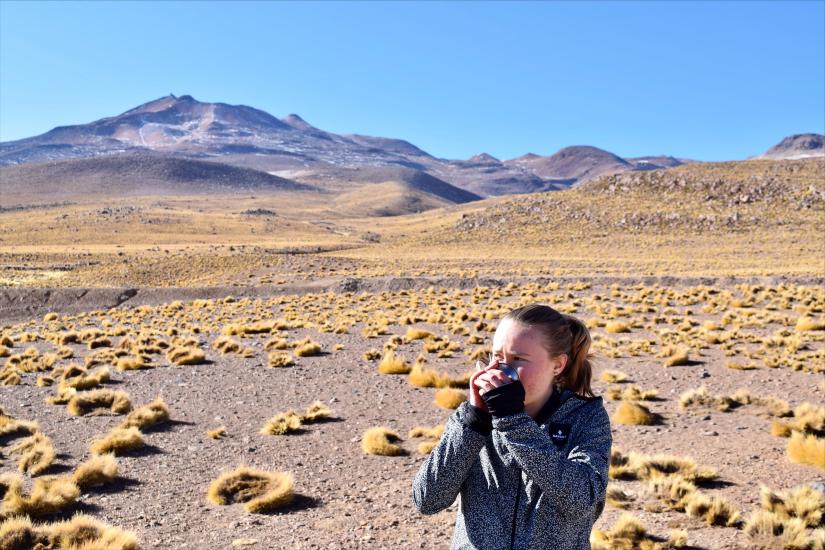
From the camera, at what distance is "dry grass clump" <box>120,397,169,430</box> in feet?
29.3

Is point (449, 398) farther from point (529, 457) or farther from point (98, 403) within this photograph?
point (529, 457)

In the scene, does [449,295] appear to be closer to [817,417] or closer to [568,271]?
[568,271]

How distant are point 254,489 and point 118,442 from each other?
8.94 feet

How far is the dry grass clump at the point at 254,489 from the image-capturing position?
235 inches

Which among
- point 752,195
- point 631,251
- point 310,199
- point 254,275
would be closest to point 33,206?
point 310,199

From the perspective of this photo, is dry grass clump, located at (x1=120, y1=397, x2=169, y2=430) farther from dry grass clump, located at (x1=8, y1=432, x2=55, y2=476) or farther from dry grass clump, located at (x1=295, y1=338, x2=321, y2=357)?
dry grass clump, located at (x1=295, y1=338, x2=321, y2=357)

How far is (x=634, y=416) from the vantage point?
342 inches

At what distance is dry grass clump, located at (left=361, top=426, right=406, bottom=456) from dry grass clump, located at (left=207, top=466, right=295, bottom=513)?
4.70ft

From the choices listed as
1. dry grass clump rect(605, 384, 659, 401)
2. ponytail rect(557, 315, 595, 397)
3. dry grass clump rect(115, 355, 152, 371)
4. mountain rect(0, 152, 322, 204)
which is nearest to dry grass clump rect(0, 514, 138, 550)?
ponytail rect(557, 315, 595, 397)

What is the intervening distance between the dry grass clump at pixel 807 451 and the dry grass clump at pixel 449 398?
463 cm

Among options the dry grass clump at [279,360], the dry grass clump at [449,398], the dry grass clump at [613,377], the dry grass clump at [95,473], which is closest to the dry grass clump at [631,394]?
the dry grass clump at [613,377]

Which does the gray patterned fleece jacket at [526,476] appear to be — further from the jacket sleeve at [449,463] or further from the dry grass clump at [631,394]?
the dry grass clump at [631,394]

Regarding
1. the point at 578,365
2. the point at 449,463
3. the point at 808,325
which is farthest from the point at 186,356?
the point at 808,325

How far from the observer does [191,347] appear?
15.7 meters
